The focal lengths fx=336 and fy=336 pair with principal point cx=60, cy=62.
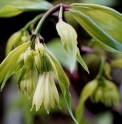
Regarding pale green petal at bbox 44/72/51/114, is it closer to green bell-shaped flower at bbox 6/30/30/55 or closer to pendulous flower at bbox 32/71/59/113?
pendulous flower at bbox 32/71/59/113

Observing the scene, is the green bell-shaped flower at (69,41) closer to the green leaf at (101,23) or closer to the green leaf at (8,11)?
the green leaf at (101,23)

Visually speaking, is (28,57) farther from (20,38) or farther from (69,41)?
(20,38)

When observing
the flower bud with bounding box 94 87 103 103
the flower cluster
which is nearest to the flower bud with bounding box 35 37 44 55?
the flower cluster

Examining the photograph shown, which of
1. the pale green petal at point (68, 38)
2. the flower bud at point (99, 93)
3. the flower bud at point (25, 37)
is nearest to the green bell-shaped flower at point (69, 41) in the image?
the pale green petal at point (68, 38)

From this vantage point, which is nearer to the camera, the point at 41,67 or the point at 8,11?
the point at 41,67

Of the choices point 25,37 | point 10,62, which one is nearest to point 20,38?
point 25,37
